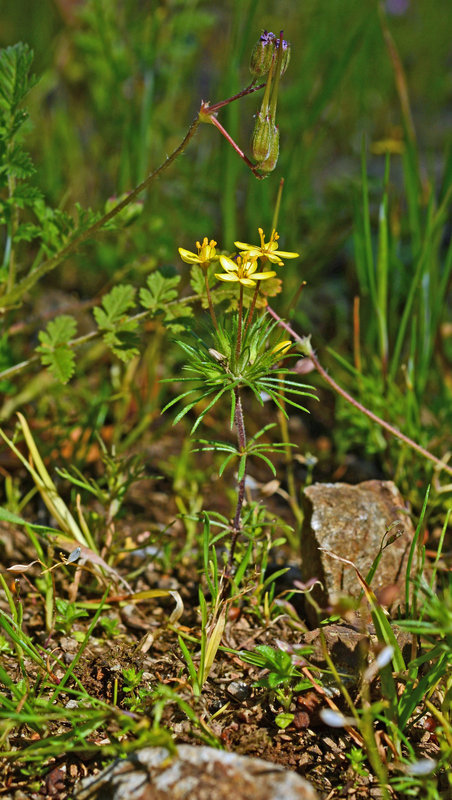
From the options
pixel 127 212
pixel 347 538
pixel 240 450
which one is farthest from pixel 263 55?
pixel 347 538

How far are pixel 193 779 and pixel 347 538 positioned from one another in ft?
2.28

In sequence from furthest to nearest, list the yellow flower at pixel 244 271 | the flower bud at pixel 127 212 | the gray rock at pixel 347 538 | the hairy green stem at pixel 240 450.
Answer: the flower bud at pixel 127 212, the gray rock at pixel 347 538, the hairy green stem at pixel 240 450, the yellow flower at pixel 244 271

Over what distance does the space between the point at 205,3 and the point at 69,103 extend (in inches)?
73.7

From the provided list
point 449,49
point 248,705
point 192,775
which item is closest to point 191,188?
point 248,705

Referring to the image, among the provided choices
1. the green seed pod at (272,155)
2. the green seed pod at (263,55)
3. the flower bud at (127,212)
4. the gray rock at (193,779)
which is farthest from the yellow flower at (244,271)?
the gray rock at (193,779)

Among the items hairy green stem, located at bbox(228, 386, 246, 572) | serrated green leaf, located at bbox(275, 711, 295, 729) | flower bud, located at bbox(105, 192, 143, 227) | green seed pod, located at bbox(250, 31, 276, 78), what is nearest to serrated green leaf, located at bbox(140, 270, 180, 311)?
flower bud, located at bbox(105, 192, 143, 227)

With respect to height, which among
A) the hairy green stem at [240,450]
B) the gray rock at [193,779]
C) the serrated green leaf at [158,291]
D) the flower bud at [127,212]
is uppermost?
the flower bud at [127,212]

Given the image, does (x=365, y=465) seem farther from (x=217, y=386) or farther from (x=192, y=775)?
(x=192, y=775)

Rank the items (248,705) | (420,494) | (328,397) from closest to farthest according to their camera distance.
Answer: (248,705), (420,494), (328,397)

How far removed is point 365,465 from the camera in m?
2.19

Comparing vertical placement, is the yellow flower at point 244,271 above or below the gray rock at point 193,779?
above

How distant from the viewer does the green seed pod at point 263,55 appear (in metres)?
1.24

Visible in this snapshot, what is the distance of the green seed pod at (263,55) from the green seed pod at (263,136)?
8cm

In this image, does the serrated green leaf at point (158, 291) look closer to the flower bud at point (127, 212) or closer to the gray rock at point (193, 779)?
the flower bud at point (127, 212)
